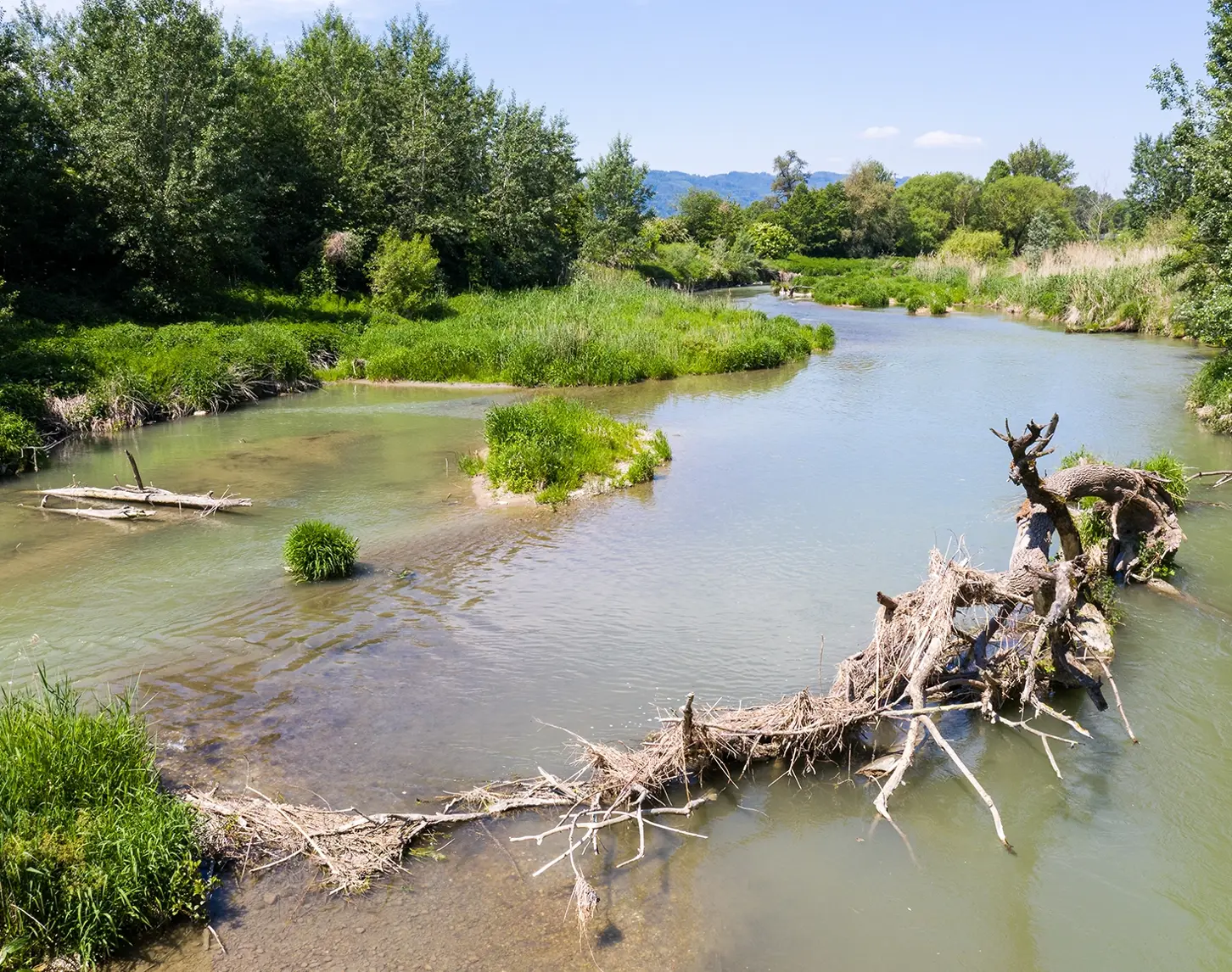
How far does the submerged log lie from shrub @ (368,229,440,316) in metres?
20.5

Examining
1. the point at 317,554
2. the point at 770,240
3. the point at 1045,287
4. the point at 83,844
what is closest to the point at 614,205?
the point at 1045,287

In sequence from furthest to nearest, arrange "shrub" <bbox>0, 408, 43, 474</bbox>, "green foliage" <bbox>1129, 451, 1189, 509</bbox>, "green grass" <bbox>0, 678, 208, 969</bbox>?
"shrub" <bbox>0, 408, 43, 474</bbox> → "green foliage" <bbox>1129, 451, 1189, 509</bbox> → "green grass" <bbox>0, 678, 208, 969</bbox>

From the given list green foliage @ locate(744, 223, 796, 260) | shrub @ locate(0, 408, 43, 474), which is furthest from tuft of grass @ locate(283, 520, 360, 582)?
green foliage @ locate(744, 223, 796, 260)

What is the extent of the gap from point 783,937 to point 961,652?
161 inches

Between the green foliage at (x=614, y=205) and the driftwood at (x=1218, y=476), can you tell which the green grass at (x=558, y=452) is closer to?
the driftwood at (x=1218, y=476)

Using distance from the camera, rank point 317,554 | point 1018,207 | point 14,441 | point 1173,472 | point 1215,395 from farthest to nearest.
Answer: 1. point 1018,207
2. point 1215,395
3. point 14,441
4. point 1173,472
5. point 317,554

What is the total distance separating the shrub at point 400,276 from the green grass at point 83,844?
100 feet

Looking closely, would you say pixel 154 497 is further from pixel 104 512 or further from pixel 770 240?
pixel 770 240

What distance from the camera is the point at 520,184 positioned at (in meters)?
46.2

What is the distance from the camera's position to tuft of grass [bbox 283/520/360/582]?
13.2 metres

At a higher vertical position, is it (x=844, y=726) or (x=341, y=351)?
(x=341, y=351)

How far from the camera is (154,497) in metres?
16.8

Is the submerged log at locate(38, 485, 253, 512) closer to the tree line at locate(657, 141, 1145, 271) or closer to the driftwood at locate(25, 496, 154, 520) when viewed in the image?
the driftwood at locate(25, 496, 154, 520)

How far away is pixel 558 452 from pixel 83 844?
43.5 ft
